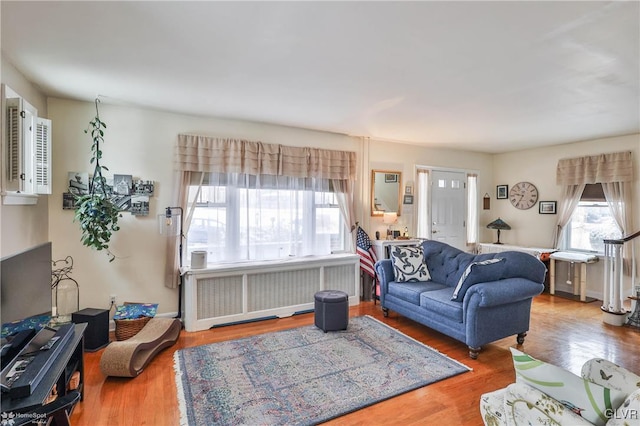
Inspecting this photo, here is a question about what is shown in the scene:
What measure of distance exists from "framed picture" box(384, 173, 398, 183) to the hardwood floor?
2.15 m

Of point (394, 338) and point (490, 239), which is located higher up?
point (490, 239)

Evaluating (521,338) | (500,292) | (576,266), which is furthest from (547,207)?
(500,292)

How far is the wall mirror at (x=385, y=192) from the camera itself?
5191mm

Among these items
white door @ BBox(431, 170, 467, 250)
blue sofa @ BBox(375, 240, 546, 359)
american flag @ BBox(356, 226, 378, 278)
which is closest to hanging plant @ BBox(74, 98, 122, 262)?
american flag @ BBox(356, 226, 378, 278)

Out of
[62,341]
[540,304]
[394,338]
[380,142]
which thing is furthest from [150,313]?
[540,304]

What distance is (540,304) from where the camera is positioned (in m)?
4.82

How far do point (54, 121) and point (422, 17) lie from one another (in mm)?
3666

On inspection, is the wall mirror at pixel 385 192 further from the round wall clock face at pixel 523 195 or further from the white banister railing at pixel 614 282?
the white banister railing at pixel 614 282

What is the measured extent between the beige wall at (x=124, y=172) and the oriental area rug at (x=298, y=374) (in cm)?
115

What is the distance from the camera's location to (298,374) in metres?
2.72

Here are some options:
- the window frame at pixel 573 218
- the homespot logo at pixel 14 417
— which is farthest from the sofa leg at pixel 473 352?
the window frame at pixel 573 218

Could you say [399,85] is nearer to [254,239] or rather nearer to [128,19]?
[128,19]

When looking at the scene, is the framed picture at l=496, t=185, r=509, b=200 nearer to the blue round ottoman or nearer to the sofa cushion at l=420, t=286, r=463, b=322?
the sofa cushion at l=420, t=286, r=463, b=322

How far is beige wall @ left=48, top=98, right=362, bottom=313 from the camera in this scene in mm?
3369
